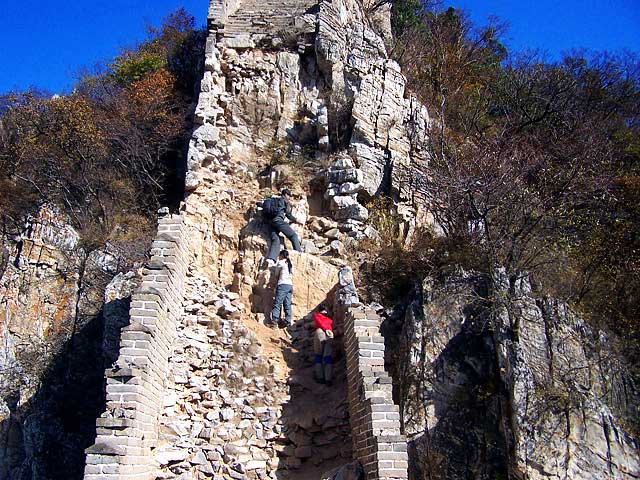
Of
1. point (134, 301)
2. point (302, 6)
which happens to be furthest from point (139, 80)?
point (134, 301)

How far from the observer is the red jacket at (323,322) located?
9812 millimetres

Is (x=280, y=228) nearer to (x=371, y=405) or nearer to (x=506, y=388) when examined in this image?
(x=371, y=405)

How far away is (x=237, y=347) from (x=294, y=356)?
1086 mm

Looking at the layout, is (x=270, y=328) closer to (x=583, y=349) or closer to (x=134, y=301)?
(x=134, y=301)

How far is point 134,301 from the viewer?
323 inches

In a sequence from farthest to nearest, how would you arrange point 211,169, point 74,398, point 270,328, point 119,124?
point 119,124 → point 211,169 → point 74,398 → point 270,328

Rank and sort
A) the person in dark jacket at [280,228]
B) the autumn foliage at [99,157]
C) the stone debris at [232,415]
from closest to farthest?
1. the stone debris at [232,415]
2. the person in dark jacket at [280,228]
3. the autumn foliage at [99,157]

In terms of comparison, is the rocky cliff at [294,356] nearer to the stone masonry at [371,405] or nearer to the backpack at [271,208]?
the stone masonry at [371,405]

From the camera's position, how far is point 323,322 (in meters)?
9.83

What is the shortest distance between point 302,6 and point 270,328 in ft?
33.4

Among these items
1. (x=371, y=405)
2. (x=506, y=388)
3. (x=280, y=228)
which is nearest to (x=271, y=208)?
(x=280, y=228)

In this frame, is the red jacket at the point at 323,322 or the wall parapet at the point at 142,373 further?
the red jacket at the point at 323,322

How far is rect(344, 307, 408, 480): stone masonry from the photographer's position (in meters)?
7.29

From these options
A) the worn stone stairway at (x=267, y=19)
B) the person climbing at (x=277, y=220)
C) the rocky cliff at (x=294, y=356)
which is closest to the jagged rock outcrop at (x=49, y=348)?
the rocky cliff at (x=294, y=356)
